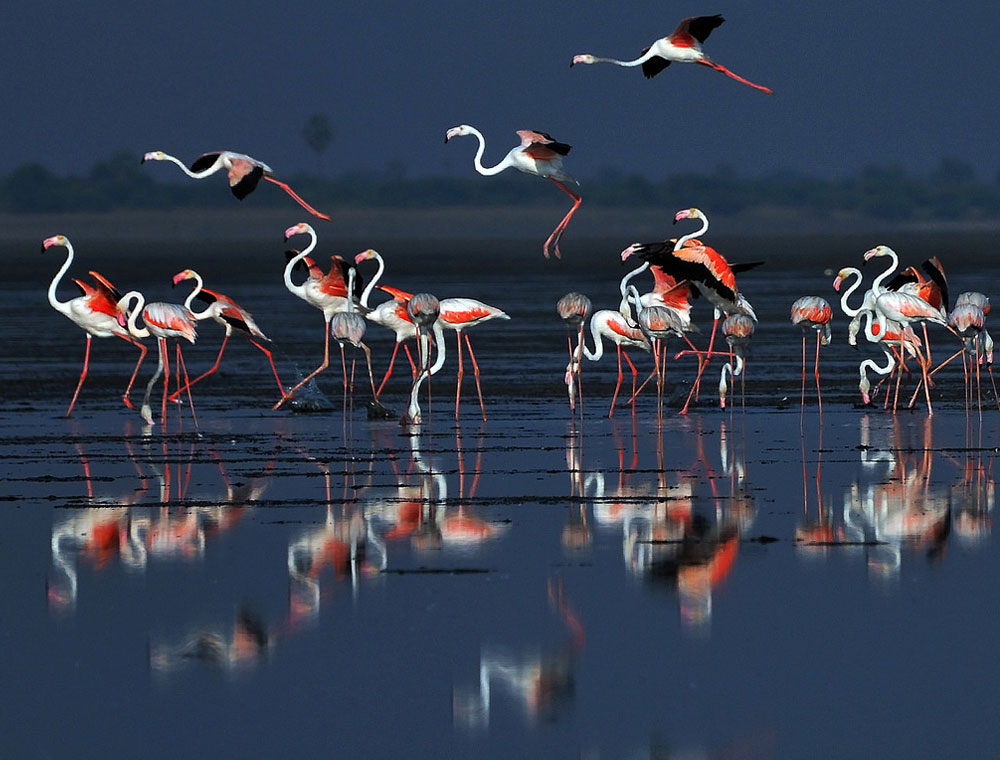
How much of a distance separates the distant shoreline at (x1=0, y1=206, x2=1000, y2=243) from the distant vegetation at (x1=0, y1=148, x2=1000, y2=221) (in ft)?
5.30

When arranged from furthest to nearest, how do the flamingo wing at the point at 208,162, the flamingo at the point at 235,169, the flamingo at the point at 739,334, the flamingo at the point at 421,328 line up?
the flamingo wing at the point at 208,162, the flamingo at the point at 235,169, the flamingo at the point at 739,334, the flamingo at the point at 421,328

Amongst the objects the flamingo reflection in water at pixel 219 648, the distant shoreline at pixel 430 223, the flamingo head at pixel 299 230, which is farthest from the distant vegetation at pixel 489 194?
the flamingo reflection in water at pixel 219 648

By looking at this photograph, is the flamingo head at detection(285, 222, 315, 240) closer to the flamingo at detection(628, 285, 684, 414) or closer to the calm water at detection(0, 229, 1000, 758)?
the calm water at detection(0, 229, 1000, 758)

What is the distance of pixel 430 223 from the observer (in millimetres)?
115562

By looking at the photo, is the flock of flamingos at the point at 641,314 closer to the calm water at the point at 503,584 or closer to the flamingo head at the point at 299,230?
the calm water at the point at 503,584

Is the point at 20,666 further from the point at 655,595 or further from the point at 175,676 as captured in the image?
the point at 655,595

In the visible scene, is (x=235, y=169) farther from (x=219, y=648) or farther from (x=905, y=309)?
(x=219, y=648)

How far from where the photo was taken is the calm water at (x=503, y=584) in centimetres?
552

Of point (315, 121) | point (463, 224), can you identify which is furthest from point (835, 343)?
point (315, 121)

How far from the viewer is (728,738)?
5.35m

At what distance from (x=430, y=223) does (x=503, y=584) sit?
108905mm

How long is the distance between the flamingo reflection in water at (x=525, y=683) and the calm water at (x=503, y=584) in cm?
1

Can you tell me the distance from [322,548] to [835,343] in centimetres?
1282

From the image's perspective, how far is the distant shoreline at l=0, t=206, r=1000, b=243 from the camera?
107 meters
